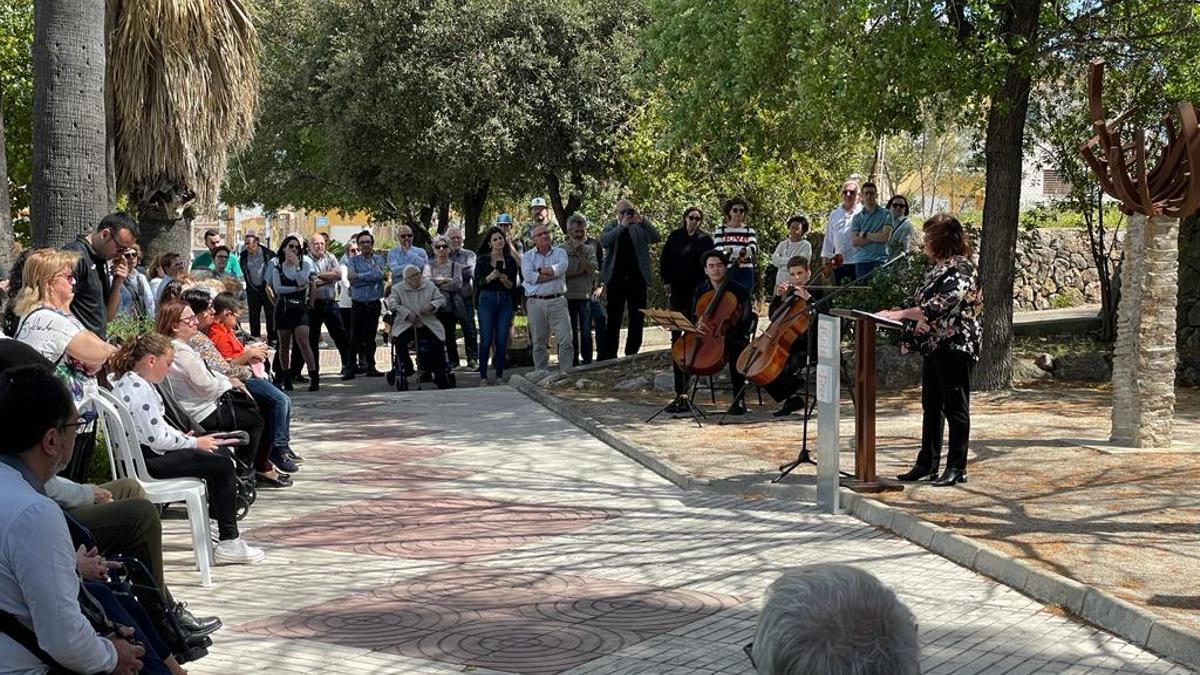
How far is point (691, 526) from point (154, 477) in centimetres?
327

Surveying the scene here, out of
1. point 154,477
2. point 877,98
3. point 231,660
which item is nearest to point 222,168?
point 877,98

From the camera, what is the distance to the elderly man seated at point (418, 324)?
17.7m

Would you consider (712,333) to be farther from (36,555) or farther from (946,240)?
(36,555)

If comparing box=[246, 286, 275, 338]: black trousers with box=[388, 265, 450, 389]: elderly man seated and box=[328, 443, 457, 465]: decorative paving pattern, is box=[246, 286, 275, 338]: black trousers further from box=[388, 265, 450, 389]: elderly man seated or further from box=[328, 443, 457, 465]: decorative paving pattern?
box=[328, 443, 457, 465]: decorative paving pattern

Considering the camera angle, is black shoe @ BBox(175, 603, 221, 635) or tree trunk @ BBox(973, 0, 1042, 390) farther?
tree trunk @ BBox(973, 0, 1042, 390)

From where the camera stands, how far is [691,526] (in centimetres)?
925

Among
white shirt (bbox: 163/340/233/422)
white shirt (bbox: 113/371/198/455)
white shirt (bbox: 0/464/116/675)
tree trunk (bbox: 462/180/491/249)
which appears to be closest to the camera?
white shirt (bbox: 0/464/116/675)

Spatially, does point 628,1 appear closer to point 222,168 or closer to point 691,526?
point 222,168

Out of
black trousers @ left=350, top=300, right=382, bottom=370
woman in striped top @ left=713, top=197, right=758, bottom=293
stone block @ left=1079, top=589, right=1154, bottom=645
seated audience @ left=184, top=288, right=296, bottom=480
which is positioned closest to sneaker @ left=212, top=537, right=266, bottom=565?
seated audience @ left=184, top=288, right=296, bottom=480

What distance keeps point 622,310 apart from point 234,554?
1094 cm

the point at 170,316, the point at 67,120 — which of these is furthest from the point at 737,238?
the point at 170,316

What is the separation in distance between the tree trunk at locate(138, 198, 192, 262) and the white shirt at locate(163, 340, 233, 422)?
6.88 meters

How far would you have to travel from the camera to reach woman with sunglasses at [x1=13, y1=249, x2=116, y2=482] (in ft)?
26.7

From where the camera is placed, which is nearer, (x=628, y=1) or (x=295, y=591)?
(x=295, y=591)
